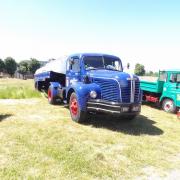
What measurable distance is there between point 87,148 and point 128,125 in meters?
3.09

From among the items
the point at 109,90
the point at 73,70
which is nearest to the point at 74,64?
the point at 73,70

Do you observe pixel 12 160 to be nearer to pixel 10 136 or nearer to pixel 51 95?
pixel 10 136

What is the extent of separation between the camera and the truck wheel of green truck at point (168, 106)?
12.3 m

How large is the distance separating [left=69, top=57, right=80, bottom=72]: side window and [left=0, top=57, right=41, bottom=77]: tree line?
266 feet

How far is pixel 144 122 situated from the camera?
→ 953 cm

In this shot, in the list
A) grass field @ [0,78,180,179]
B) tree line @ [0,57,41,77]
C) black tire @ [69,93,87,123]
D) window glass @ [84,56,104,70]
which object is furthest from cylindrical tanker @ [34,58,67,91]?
tree line @ [0,57,41,77]

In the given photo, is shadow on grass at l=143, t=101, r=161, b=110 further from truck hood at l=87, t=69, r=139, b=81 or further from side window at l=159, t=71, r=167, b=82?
truck hood at l=87, t=69, r=139, b=81

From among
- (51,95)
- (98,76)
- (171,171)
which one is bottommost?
(171,171)

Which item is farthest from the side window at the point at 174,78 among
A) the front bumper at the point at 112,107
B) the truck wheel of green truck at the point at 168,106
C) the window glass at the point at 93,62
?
the front bumper at the point at 112,107

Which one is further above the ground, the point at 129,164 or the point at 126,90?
the point at 126,90

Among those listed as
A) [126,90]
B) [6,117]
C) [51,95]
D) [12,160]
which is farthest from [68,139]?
[51,95]

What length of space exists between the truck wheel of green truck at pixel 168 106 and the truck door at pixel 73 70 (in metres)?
5.45

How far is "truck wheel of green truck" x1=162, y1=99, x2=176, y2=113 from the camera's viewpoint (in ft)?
40.3

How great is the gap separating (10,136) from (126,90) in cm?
374
